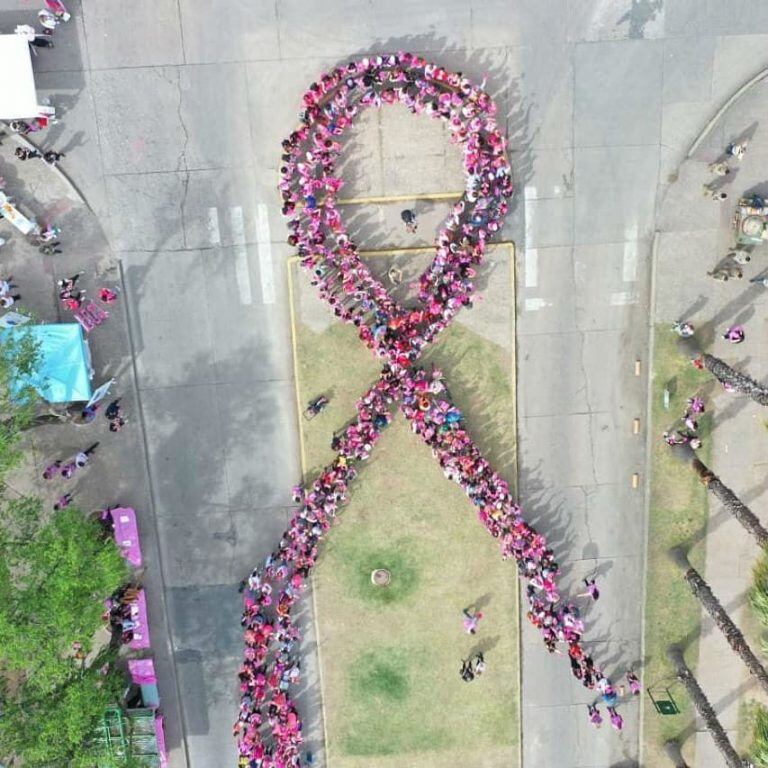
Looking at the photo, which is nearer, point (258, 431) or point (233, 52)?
point (233, 52)

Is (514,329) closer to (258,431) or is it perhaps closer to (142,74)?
(258,431)

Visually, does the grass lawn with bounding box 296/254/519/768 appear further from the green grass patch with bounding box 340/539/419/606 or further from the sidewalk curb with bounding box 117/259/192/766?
the sidewalk curb with bounding box 117/259/192/766

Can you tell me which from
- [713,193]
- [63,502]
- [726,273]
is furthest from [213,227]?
[726,273]

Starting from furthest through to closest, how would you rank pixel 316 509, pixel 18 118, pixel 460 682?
pixel 460 682 < pixel 316 509 < pixel 18 118

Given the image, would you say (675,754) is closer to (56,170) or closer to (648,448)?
(648,448)

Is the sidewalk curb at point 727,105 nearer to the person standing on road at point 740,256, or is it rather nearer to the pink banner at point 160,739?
the person standing on road at point 740,256

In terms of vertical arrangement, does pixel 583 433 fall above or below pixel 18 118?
below

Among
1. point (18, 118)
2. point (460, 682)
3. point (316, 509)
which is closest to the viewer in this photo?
point (18, 118)

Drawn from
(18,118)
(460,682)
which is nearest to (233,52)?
(18,118)
